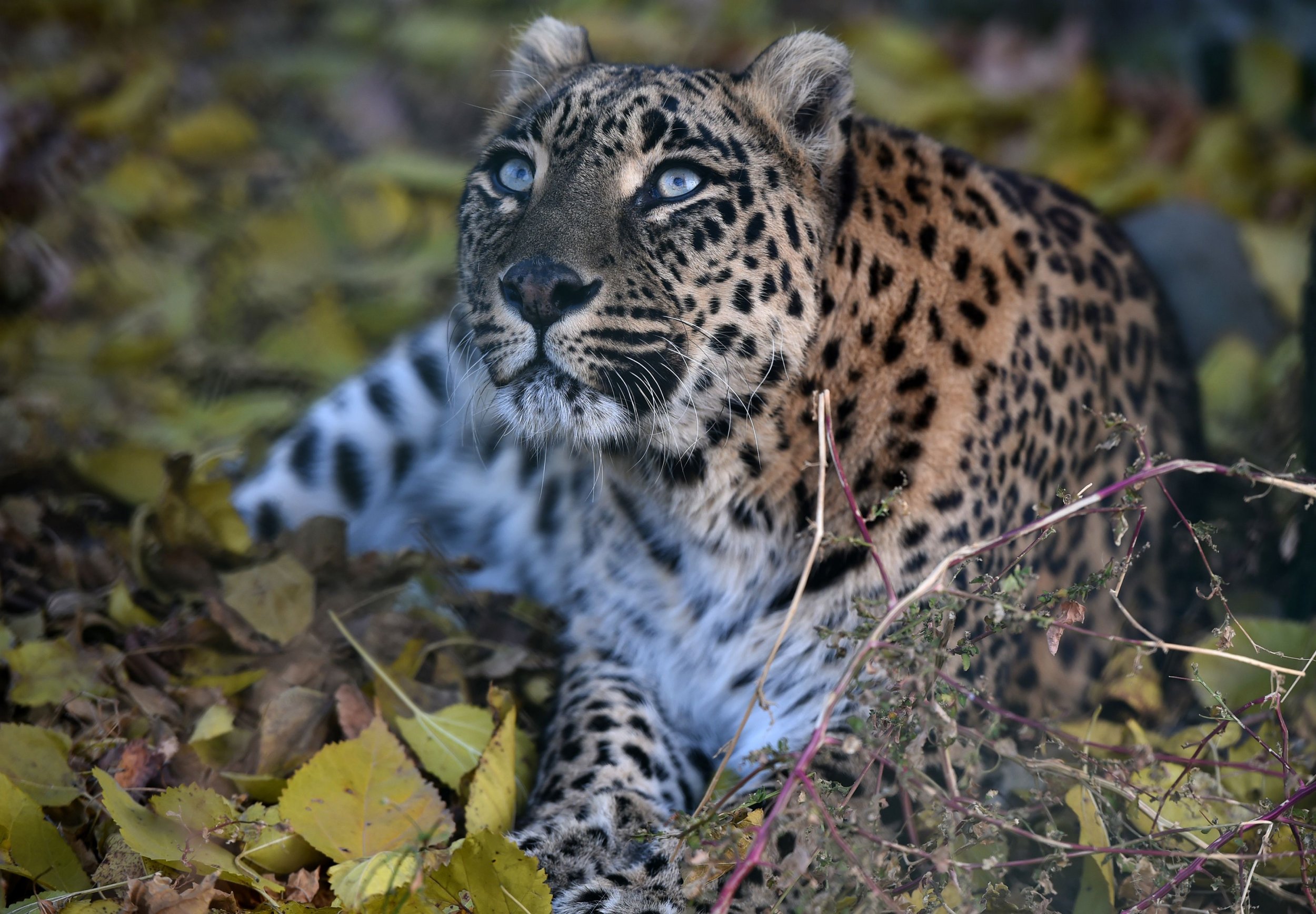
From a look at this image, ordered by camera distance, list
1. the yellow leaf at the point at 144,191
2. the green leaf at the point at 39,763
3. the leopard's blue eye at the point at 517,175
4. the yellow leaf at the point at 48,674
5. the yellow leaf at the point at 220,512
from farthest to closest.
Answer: the yellow leaf at the point at 144,191, the yellow leaf at the point at 220,512, the leopard's blue eye at the point at 517,175, the yellow leaf at the point at 48,674, the green leaf at the point at 39,763

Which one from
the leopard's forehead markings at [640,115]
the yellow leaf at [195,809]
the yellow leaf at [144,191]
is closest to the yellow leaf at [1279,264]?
the leopard's forehead markings at [640,115]

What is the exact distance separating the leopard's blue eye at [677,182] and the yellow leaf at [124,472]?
2.32m

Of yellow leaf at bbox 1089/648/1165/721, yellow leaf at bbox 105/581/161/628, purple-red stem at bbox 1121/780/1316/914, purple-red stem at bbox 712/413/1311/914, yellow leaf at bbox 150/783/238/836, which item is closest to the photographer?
purple-red stem at bbox 712/413/1311/914

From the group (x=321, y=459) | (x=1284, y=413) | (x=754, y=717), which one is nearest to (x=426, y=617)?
(x=754, y=717)

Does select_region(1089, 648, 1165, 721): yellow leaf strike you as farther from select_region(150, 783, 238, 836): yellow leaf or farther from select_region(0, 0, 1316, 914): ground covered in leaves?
select_region(150, 783, 238, 836): yellow leaf

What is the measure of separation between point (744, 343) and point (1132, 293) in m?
1.73

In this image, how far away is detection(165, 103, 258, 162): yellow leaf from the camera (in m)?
7.78

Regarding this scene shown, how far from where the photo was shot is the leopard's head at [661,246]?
3.22 m

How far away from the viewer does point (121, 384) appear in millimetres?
5824

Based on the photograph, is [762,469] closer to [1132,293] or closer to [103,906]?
[1132,293]

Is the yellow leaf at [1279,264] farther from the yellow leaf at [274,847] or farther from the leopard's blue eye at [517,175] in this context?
the yellow leaf at [274,847]

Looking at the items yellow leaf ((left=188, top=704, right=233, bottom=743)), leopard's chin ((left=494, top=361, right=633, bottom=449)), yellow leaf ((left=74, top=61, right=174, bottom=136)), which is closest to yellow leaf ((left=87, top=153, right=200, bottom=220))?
yellow leaf ((left=74, top=61, right=174, bottom=136))

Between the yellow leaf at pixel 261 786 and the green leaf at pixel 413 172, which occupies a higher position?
the green leaf at pixel 413 172

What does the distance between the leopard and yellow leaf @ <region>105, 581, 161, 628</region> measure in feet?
4.25
